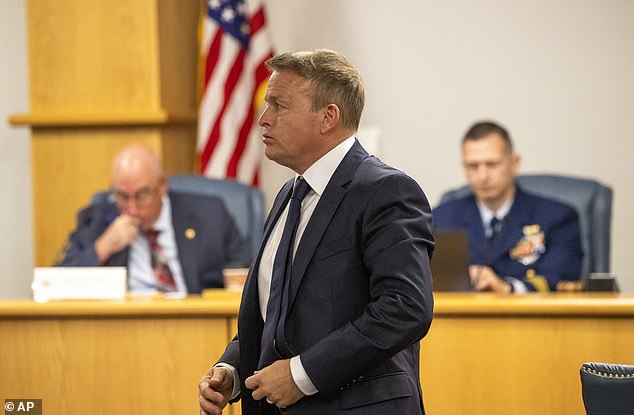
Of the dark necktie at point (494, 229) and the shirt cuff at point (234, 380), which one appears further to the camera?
the dark necktie at point (494, 229)

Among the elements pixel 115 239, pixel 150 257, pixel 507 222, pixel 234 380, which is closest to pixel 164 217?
pixel 150 257

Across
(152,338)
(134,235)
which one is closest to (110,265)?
(134,235)

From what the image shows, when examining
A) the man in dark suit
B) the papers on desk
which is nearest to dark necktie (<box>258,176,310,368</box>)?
the man in dark suit

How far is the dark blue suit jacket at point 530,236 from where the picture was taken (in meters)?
4.58

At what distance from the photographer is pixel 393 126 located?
610cm

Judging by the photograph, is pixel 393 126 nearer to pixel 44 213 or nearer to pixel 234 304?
pixel 44 213

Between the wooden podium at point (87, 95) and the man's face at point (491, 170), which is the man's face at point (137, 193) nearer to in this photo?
the wooden podium at point (87, 95)

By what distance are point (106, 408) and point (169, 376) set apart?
0.20 m

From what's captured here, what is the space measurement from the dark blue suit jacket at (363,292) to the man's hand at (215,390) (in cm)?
19

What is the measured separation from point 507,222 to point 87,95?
2215 mm

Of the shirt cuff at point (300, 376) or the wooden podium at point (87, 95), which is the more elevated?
the wooden podium at point (87, 95)

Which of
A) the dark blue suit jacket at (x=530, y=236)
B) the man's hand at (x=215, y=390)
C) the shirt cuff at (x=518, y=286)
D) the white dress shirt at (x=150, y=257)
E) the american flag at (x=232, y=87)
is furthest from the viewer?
the american flag at (x=232, y=87)

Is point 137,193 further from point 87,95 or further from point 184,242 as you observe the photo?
point 87,95

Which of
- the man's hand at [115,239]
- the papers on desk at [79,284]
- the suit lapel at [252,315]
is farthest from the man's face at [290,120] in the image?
the man's hand at [115,239]
